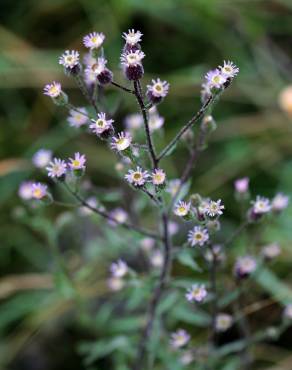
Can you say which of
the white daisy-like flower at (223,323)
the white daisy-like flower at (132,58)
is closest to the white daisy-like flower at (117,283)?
the white daisy-like flower at (223,323)

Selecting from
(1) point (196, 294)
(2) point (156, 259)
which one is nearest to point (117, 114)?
(2) point (156, 259)

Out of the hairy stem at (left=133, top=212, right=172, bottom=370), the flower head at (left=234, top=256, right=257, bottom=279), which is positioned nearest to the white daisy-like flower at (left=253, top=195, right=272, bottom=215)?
the flower head at (left=234, top=256, right=257, bottom=279)

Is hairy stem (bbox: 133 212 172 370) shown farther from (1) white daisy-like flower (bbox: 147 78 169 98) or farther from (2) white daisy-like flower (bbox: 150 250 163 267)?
(1) white daisy-like flower (bbox: 147 78 169 98)

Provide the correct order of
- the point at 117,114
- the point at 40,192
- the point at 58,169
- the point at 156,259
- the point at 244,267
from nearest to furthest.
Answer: the point at 58,169 < the point at 40,192 < the point at 244,267 < the point at 156,259 < the point at 117,114

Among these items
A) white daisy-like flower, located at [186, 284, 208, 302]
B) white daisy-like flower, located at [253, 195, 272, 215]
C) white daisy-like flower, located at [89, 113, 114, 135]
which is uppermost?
white daisy-like flower, located at [89, 113, 114, 135]

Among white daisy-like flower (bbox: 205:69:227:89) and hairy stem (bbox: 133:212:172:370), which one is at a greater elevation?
white daisy-like flower (bbox: 205:69:227:89)

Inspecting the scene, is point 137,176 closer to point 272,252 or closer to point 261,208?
point 261,208

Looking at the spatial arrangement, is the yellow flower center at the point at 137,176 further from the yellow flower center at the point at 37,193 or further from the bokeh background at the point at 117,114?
the bokeh background at the point at 117,114
